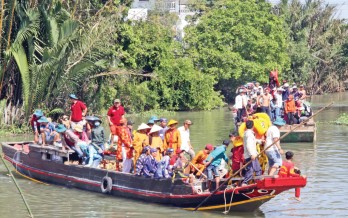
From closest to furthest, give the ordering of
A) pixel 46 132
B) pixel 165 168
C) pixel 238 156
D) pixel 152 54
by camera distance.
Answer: pixel 238 156
pixel 165 168
pixel 46 132
pixel 152 54

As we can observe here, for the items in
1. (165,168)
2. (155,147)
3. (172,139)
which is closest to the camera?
(165,168)

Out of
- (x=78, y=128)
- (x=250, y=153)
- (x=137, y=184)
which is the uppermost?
(x=78, y=128)

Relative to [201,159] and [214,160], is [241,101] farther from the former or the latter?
[214,160]

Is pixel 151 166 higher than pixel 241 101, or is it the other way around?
pixel 241 101

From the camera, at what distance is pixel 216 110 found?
2019 inches

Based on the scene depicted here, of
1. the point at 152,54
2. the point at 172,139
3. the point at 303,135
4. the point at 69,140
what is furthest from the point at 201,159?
the point at 152,54

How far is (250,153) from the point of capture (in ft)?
57.4

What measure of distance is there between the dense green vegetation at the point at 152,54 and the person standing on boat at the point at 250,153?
15.7 metres

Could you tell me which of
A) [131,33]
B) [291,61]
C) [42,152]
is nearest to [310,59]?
[291,61]

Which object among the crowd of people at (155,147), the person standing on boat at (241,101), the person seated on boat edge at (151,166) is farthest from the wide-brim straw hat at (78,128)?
the person standing on boat at (241,101)

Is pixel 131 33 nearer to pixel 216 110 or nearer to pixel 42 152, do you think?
pixel 216 110

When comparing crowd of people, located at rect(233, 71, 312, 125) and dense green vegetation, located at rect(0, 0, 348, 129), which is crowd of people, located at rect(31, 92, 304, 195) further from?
dense green vegetation, located at rect(0, 0, 348, 129)

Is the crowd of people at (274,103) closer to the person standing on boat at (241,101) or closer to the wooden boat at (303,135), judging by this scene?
the person standing on boat at (241,101)

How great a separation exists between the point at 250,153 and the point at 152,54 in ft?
99.7
